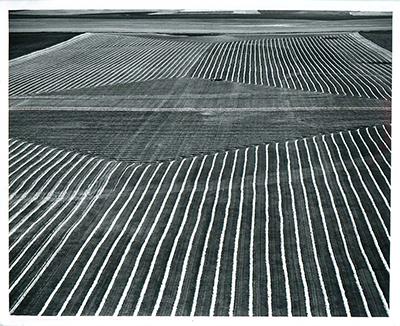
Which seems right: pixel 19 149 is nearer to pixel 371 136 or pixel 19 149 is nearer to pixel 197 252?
pixel 197 252

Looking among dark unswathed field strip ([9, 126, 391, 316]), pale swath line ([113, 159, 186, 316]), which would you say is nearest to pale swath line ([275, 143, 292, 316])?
dark unswathed field strip ([9, 126, 391, 316])

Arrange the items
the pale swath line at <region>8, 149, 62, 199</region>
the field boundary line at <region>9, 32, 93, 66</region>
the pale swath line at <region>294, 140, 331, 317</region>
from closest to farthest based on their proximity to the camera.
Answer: the pale swath line at <region>294, 140, 331, 317</region>
the pale swath line at <region>8, 149, 62, 199</region>
the field boundary line at <region>9, 32, 93, 66</region>

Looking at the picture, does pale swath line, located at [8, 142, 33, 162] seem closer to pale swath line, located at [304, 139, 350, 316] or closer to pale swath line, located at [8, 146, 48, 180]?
pale swath line, located at [8, 146, 48, 180]

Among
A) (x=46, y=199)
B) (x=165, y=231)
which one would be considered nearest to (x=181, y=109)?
(x=46, y=199)

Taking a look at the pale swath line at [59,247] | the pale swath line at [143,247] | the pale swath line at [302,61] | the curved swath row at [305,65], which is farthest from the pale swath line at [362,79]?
the pale swath line at [59,247]

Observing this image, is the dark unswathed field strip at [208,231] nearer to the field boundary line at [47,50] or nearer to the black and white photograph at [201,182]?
the black and white photograph at [201,182]

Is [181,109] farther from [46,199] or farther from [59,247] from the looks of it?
[59,247]
